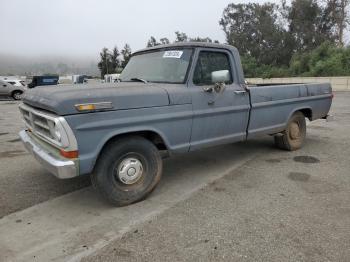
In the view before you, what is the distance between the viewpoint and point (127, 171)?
4043 mm

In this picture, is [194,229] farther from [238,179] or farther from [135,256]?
[238,179]

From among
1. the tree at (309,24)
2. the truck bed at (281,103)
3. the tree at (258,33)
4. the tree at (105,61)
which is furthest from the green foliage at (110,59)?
the truck bed at (281,103)

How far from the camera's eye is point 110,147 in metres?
3.88

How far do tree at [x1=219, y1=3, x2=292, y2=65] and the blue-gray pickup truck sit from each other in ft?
137

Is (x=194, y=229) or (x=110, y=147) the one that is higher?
(x=110, y=147)

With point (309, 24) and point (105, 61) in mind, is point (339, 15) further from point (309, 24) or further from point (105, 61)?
point (105, 61)

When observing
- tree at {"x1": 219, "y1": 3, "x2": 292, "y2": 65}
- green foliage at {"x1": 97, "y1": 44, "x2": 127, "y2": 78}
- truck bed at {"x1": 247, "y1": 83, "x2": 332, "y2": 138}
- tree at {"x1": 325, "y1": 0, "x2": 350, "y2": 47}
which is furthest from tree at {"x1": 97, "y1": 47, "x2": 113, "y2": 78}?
truck bed at {"x1": 247, "y1": 83, "x2": 332, "y2": 138}

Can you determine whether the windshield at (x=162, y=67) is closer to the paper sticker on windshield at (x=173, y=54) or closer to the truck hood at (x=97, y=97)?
the paper sticker on windshield at (x=173, y=54)

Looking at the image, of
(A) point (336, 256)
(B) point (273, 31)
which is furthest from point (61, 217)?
(B) point (273, 31)

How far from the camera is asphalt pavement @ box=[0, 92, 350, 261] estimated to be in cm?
311

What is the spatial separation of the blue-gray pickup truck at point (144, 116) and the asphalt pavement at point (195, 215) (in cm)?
50

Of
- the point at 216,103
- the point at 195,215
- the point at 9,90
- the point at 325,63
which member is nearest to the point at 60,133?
the point at 195,215

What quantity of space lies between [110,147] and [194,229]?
136 cm

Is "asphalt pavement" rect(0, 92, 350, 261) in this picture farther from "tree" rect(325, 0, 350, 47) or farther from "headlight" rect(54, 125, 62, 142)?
"tree" rect(325, 0, 350, 47)
